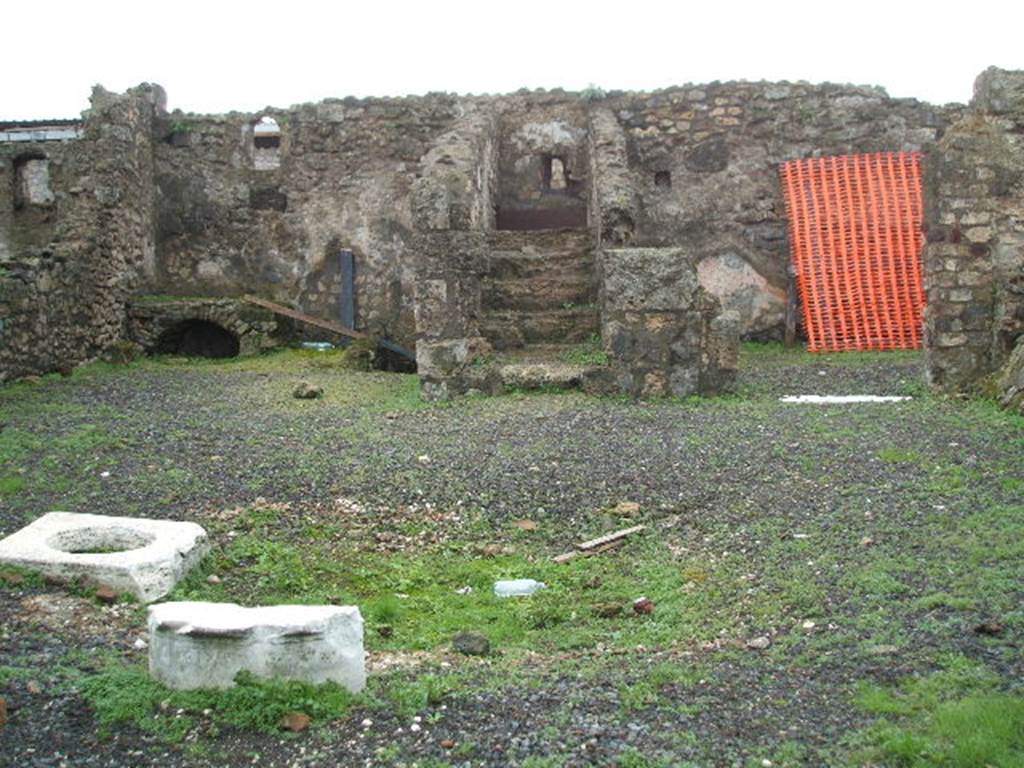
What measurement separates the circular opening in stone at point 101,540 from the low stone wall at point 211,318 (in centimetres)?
895

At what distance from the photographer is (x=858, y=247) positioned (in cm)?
1391

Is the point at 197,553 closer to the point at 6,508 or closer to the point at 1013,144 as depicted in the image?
the point at 6,508

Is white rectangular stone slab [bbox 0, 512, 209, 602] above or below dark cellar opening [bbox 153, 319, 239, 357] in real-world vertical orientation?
below

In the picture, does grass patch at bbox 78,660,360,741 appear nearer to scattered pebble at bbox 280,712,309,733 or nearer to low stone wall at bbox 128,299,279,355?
scattered pebble at bbox 280,712,309,733

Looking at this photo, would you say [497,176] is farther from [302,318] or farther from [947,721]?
[947,721]

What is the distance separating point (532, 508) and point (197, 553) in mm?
2158

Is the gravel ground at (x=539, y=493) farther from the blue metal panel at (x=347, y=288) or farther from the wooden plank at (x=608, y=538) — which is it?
the blue metal panel at (x=347, y=288)

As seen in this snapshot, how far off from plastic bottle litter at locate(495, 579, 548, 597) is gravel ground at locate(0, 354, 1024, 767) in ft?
2.77

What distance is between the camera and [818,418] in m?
8.39

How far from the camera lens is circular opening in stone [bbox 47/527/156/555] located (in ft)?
18.4

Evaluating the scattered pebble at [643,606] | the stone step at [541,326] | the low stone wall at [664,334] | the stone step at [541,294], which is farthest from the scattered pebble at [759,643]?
the stone step at [541,294]

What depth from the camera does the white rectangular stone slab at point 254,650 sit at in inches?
152

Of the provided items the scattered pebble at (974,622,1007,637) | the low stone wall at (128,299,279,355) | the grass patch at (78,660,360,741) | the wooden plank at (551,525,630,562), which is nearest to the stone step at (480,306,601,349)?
the low stone wall at (128,299,279,355)

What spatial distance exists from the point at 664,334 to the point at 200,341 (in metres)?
8.18
